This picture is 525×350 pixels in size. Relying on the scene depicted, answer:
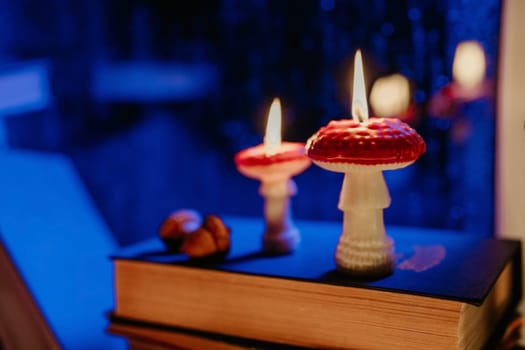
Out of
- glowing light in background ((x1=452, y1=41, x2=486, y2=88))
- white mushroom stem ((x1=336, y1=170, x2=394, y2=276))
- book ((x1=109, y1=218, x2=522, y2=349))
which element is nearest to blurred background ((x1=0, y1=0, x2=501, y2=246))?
glowing light in background ((x1=452, y1=41, x2=486, y2=88))

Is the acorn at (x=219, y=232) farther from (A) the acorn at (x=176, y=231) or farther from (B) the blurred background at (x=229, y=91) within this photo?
(B) the blurred background at (x=229, y=91)

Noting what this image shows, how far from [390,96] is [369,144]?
0.26 m

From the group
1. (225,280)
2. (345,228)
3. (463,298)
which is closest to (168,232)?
(225,280)

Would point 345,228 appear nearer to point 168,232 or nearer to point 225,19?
point 168,232

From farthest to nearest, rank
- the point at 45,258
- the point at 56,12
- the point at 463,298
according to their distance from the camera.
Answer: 1. the point at 56,12
2. the point at 45,258
3. the point at 463,298

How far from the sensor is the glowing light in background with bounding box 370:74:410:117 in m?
0.77

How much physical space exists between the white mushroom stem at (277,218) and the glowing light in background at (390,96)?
17cm

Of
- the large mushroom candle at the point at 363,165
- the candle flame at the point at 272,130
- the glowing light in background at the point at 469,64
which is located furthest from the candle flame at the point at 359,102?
the glowing light in background at the point at 469,64

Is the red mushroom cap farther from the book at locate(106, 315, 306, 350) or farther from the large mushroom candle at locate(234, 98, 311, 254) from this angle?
the book at locate(106, 315, 306, 350)

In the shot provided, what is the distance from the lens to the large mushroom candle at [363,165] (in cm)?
53

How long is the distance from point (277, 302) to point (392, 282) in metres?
0.12

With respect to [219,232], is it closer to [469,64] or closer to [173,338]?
[173,338]

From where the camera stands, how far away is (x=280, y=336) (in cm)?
61

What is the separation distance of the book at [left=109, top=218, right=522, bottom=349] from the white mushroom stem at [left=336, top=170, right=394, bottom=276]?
16 mm
